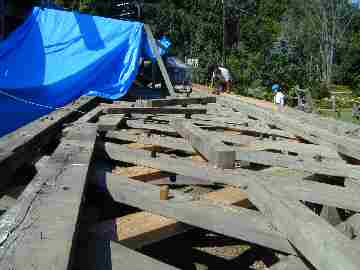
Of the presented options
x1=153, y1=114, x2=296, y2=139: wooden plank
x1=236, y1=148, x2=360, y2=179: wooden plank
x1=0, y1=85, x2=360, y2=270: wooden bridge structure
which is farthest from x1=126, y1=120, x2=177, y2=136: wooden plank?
x1=236, y1=148, x2=360, y2=179: wooden plank

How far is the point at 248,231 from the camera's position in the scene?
2062 millimetres

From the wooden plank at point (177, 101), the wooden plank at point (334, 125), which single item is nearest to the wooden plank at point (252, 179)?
the wooden plank at point (334, 125)

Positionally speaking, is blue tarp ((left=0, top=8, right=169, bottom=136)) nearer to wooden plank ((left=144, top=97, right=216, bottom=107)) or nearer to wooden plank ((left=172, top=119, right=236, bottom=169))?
wooden plank ((left=144, top=97, right=216, bottom=107))

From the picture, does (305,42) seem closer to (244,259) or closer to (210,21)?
(210,21)

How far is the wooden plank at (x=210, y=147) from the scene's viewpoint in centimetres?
296

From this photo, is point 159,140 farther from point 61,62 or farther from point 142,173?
point 61,62

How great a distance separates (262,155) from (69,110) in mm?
3229

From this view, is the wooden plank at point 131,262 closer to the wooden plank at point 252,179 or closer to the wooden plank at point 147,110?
the wooden plank at point 252,179

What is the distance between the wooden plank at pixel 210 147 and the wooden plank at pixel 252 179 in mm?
92

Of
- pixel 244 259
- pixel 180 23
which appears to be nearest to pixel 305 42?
pixel 180 23

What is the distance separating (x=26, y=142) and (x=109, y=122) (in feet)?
4.38

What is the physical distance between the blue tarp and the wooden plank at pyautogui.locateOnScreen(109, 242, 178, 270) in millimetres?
5337

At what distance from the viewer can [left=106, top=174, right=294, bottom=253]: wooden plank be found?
2037 millimetres

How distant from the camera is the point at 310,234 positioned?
173cm
